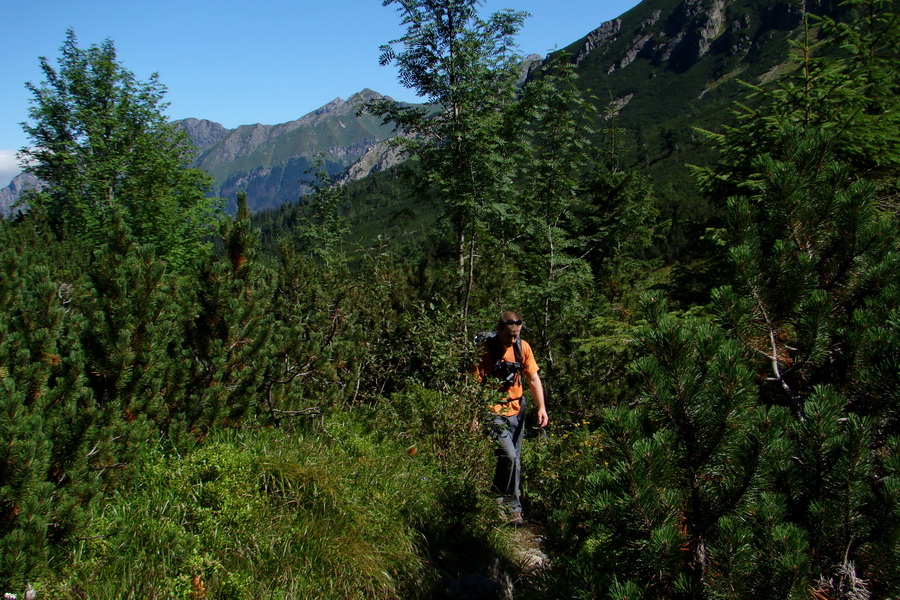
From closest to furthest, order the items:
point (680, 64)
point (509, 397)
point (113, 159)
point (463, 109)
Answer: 1. point (509, 397)
2. point (463, 109)
3. point (113, 159)
4. point (680, 64)

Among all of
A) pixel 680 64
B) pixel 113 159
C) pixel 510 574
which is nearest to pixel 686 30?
pixel 680 64

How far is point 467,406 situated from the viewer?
444cm

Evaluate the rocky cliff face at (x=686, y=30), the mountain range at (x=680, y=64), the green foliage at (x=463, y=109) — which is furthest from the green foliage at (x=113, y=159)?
the rocky cliff face at (x=686, y=30)

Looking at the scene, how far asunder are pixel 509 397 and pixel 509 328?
654 millimetres

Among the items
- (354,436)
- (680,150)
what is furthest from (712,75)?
(354,436)

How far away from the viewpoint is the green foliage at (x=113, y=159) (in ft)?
59.1

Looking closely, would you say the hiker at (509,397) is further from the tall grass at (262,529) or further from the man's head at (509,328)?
the tall grass at (262,529)

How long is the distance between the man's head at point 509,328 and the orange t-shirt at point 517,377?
108 millimetres

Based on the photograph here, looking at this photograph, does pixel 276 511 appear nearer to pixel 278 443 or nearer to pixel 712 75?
pixel 278 443

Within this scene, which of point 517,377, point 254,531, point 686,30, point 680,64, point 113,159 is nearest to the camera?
point 254,531

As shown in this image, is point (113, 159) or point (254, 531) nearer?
point (254, 531)

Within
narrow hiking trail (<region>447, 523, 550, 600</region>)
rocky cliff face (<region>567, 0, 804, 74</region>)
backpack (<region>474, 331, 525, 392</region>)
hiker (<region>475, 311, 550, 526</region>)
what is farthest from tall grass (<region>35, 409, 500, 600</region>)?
rocky cliff face (<region>567, 0, 804, 74</region>)

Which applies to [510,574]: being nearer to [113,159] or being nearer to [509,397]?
[509,397]

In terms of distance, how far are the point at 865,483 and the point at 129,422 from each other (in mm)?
3481
